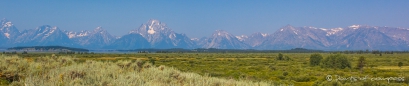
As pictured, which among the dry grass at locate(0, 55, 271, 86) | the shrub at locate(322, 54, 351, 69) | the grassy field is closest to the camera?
the dry grass at locate(0, 55, 271, 86)

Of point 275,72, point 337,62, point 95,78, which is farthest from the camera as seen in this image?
point 337,62

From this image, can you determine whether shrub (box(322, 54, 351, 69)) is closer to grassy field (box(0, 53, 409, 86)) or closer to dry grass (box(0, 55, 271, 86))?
grassy field (box(0, 53, 409, 86))

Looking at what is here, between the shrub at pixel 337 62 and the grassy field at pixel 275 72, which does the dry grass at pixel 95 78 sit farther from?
the shrub at pixel 337 62

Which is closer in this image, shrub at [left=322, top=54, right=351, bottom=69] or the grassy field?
the grassy field

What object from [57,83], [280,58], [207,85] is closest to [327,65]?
[280,58]

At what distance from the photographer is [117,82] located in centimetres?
962

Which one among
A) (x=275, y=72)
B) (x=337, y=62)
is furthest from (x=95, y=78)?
(x=337, y=62)

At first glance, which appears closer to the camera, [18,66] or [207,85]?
[207,85]

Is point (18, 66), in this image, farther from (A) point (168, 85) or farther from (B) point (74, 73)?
(A) point (168, 85)

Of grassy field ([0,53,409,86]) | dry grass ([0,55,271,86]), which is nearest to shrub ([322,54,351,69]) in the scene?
grassy field ([0,53,409,86])

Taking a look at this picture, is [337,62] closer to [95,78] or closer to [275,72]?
[275,72]

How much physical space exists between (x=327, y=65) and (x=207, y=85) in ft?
152

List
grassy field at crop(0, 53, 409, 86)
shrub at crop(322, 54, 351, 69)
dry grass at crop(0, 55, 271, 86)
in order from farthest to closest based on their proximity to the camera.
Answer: shrub at crop(322, 54, 351, 69)
grassy field at crop(0, 53, 409, 86)
dry grass at crop(0, 55, 271, 86)

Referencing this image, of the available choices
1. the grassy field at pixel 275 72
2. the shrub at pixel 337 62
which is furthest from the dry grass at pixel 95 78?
the shrub at pixel 337 62
